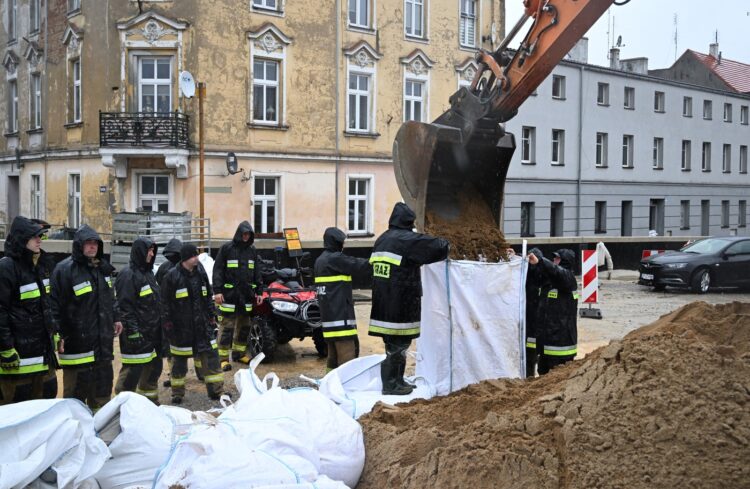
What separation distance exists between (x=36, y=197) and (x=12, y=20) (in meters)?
6.51

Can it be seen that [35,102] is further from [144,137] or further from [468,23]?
[468,23]

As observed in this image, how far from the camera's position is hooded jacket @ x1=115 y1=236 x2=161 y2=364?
25.0 ft

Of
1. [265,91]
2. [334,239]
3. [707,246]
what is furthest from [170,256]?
[707,246]

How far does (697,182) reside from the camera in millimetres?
39656

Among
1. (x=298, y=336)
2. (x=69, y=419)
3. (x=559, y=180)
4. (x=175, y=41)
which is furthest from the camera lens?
(x=559, y=180)

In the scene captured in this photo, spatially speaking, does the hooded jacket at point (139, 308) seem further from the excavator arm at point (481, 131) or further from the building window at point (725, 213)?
the building window at point (725, 213)

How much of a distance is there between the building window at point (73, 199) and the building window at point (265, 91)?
558 cm

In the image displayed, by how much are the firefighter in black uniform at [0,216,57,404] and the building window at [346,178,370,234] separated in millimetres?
18018

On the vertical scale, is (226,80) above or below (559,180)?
above

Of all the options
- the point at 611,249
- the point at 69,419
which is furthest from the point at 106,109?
the point at 69,419

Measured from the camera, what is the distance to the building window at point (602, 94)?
3418cm

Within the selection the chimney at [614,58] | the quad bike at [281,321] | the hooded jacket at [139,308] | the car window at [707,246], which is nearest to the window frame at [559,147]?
the chimney at [614,58]

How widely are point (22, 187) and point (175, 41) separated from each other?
841cm

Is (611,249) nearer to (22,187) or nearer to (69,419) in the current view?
(22,187)
